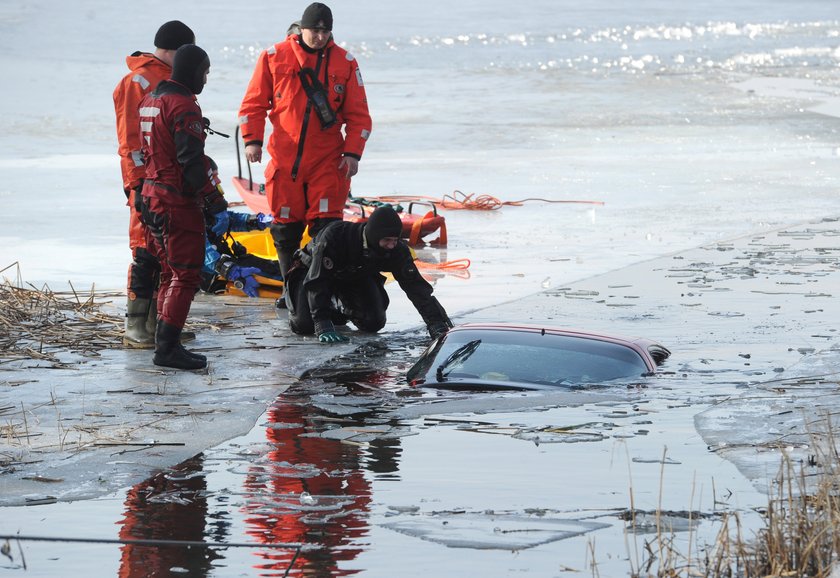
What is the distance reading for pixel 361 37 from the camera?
166 ft

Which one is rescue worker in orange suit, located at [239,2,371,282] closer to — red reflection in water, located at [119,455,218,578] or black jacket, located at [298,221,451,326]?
black jacket, located at [298,221,451,326]

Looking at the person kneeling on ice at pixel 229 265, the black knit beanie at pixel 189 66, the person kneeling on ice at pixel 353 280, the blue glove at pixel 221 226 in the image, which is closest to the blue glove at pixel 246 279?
the person kneeling on ice at pixel 229 265

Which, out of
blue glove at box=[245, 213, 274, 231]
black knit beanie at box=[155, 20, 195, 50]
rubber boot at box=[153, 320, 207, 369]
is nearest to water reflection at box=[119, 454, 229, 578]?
rubber boot at box=[153, 320, 207, 369]

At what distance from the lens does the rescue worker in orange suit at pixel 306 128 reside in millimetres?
9734

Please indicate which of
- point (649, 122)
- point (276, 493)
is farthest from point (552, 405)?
point (649, 122)

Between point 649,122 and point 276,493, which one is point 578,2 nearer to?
point 649,122

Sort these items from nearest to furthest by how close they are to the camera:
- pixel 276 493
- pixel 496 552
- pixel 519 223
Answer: pixel 496 552 < pixel 276 493 < pixel 519 223

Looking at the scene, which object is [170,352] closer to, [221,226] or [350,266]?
[350,266]

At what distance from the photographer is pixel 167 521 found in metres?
5.32

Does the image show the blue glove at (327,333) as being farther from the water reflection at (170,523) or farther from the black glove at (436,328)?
the water reflection at (170,523)

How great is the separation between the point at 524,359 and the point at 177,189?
2096 mm

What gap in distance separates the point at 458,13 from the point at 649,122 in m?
41.8

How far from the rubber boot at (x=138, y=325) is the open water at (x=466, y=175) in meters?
1.73

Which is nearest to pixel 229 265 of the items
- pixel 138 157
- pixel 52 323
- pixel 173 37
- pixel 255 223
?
pixel 255 223
